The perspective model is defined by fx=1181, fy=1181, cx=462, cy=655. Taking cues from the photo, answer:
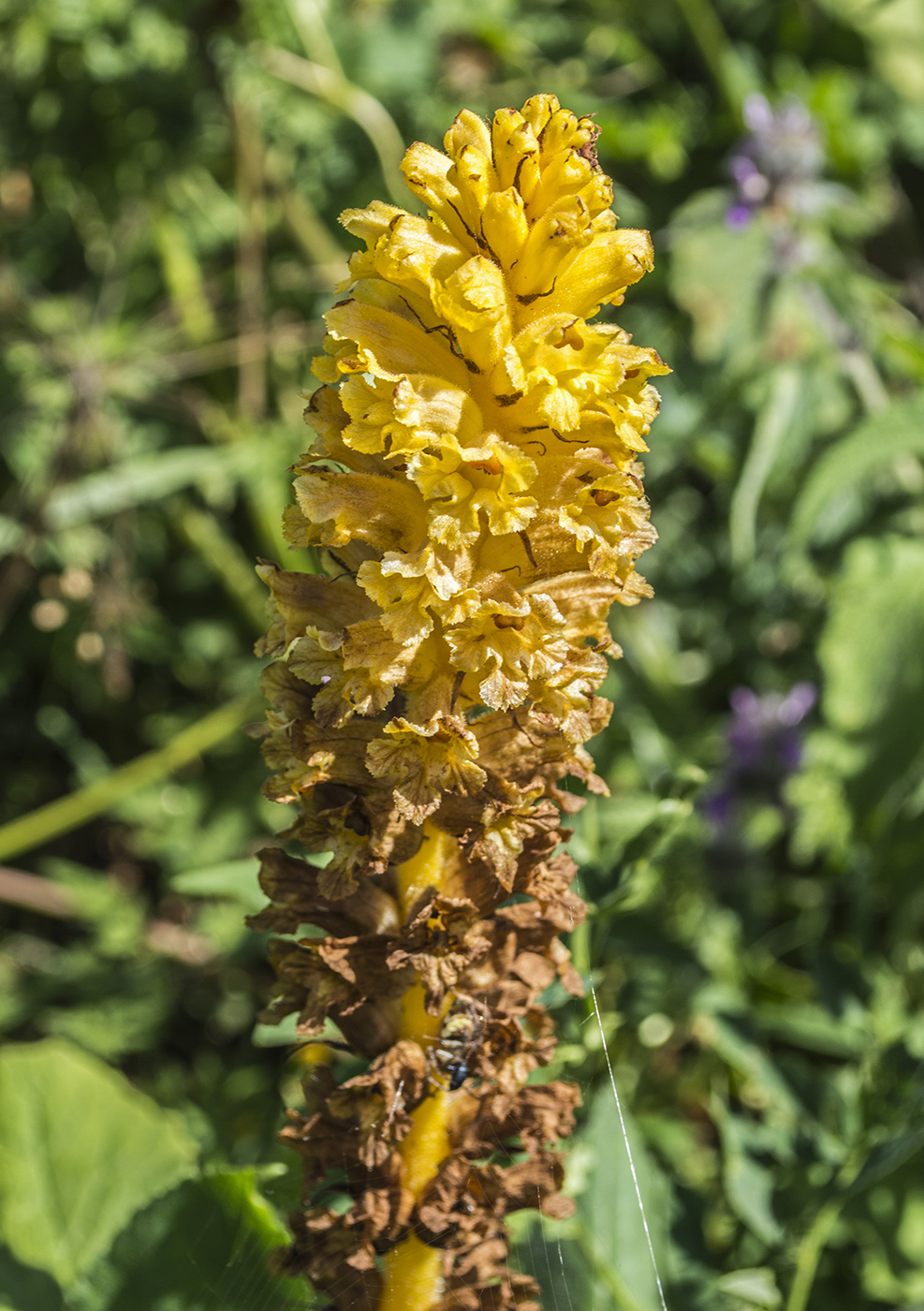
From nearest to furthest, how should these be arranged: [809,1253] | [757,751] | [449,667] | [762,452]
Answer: [449,667], [809,1253], [762,452], [757,751]

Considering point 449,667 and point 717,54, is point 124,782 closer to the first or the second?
point 449,667

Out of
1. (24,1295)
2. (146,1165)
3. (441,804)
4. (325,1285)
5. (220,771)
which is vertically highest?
(441,804)

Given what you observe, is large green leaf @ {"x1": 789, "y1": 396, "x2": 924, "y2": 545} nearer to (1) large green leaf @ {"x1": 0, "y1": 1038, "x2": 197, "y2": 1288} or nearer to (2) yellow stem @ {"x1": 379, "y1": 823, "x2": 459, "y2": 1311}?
(2) yellow stem @ {"x1": 379, "y1": 823, "x2": 459, "y2": 1311}

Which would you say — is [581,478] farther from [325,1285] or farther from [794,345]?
[794,345]

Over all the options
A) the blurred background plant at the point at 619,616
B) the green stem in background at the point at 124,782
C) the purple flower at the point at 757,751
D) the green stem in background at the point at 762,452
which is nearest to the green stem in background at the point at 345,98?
the blurred background plant at the point at 619,616

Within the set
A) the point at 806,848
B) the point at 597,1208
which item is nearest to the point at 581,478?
the point at 597,1208

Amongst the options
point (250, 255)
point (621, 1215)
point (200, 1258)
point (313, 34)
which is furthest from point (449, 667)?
point (313, 34)
